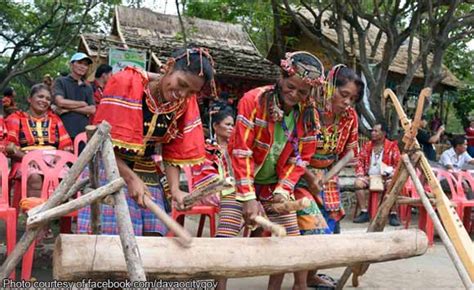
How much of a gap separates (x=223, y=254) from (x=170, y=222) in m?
0.40

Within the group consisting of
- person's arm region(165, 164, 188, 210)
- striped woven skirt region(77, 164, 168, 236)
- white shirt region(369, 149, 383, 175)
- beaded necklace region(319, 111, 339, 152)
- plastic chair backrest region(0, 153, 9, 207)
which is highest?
beaded necklace region(319, 111, 339, 152)

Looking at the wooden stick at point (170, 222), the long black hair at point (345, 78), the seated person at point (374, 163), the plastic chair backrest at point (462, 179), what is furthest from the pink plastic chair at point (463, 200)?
the wooden stick at point (170, 222)

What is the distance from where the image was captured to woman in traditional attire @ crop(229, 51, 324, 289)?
333cm

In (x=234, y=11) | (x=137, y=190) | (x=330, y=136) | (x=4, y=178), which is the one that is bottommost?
(x=4, y=178)

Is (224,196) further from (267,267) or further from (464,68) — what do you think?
(464,68)

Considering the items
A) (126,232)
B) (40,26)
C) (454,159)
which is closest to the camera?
(126,232)

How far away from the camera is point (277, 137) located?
11.7 feet

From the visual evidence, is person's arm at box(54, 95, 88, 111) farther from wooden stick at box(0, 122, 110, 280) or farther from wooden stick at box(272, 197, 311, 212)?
wooden stick at box(0, 122, 110, 280)

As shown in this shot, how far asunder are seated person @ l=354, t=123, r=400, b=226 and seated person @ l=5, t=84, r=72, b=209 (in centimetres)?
423

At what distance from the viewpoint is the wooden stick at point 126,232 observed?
2.47 metres

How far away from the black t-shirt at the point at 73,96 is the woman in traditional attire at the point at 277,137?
109 inches

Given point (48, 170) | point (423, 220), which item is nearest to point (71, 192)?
point (48, 170)

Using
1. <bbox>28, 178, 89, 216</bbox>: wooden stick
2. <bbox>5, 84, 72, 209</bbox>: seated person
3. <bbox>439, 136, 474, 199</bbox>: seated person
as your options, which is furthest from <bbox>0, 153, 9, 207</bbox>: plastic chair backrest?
<bbox>439, 136, 474, 199</bbox>: seated person

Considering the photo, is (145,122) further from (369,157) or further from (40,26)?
(40,26)
